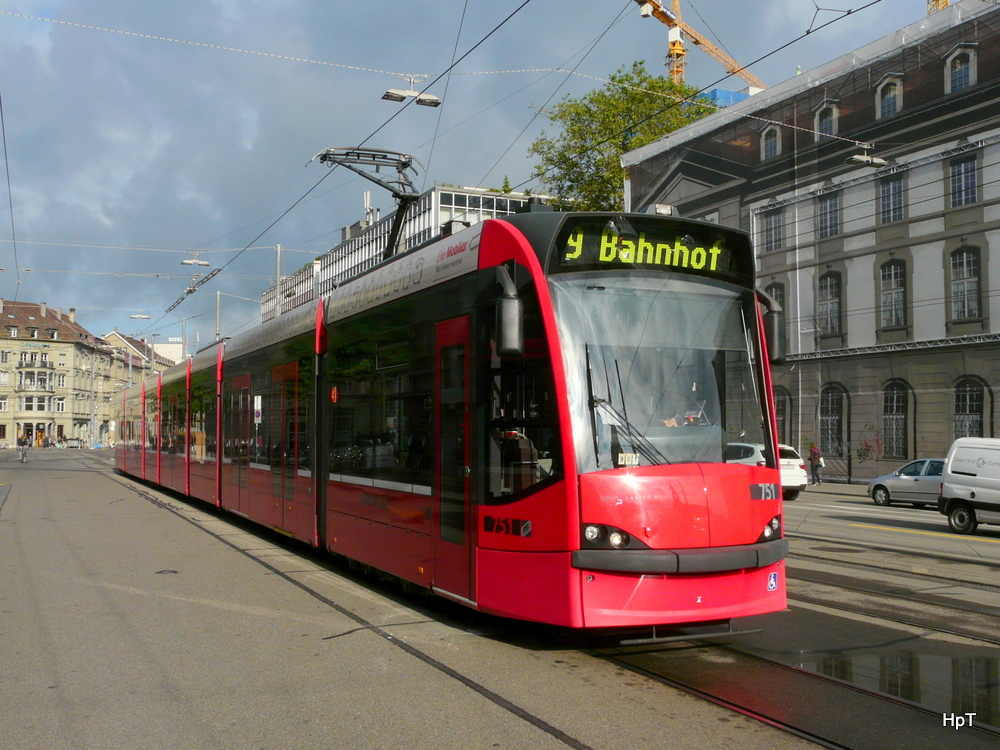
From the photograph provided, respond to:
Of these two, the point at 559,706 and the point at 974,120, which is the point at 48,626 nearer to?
the point at 559,706

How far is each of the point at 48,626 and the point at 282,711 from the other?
11.5ft

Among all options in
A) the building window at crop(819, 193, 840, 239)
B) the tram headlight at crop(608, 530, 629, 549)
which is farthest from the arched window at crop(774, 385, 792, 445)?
the tram headlight at crop(608, 530, 629, 549)

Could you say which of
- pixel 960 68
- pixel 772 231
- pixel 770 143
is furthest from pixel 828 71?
pixel 772 231

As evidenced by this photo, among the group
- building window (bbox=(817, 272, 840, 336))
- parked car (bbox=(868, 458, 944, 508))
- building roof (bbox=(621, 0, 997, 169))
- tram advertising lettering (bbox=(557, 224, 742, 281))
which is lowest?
parked car (bbox=(868, 458, 944, 508))

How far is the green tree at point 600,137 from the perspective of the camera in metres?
43.9

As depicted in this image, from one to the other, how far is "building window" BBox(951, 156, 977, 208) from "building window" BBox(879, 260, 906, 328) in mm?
2767

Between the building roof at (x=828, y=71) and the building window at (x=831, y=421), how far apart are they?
10998mm

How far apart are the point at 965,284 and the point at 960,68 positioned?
21.4 feet

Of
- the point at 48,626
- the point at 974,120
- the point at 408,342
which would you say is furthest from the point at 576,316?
the point at 974,120

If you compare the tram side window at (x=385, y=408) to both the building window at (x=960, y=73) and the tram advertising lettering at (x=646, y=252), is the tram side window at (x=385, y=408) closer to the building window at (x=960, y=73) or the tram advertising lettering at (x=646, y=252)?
the tram advertising lettering at (x=646, y=252)

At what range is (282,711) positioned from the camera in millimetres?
5332

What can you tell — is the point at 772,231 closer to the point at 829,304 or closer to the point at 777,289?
the point at 777,289

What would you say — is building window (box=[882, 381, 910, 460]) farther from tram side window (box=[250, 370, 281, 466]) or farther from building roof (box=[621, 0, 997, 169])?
tram side window (box=[250, 370, 281, 466])

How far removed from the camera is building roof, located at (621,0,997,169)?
28.6m
